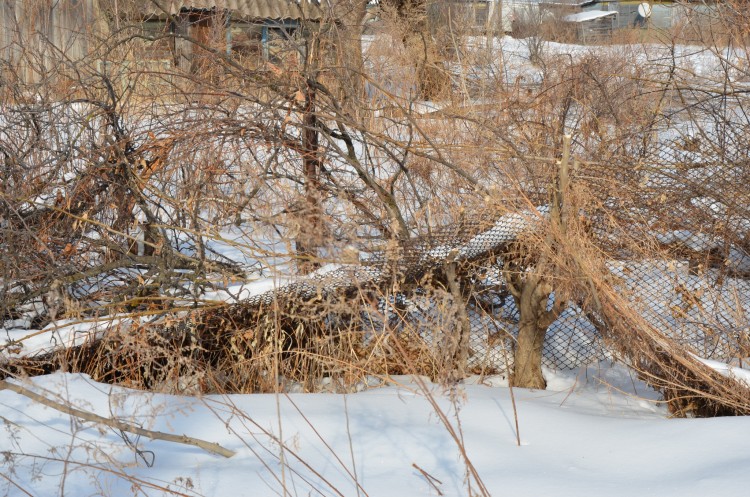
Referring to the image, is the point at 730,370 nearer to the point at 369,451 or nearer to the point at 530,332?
the point at 530,332

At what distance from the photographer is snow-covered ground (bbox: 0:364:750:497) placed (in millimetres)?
2209

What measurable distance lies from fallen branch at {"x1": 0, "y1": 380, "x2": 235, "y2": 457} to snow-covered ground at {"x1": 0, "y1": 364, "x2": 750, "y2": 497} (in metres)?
0.04

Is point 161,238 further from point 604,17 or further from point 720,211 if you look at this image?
point 604,17

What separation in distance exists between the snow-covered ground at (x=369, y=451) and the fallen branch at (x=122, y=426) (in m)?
Answer: 0.04

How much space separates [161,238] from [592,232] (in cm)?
206

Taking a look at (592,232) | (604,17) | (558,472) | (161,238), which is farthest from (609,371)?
(604,17)

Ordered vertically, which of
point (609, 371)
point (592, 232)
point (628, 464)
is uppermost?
point (592, 232)

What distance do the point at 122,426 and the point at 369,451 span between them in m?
0.79

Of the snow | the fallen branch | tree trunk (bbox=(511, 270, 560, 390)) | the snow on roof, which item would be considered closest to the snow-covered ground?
the fallen branch

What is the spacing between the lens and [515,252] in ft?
A: 11.6

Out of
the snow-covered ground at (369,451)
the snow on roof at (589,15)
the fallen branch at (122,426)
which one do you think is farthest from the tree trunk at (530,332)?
the snow on roof at (589,15)

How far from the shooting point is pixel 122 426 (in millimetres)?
2264

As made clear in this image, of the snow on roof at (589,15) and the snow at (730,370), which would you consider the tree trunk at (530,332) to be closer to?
the snow at (730,370)

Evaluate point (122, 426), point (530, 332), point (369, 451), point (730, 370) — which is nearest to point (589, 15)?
point (530, 332)
